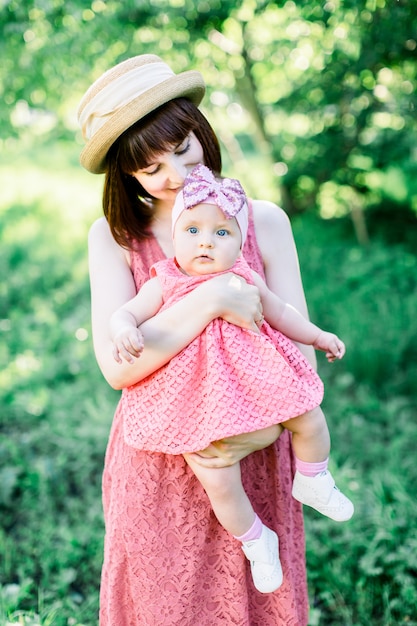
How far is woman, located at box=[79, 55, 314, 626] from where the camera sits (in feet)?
5.60

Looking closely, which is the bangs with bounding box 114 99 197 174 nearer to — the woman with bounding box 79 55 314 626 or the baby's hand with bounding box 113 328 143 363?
the woman with bounding box 79 55 314 626

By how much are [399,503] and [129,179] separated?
192 cm

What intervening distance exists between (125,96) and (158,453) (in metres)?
0.93

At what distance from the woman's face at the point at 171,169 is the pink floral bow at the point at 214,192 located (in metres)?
0.12

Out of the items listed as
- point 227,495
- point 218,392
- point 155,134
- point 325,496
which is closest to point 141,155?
point 155,134

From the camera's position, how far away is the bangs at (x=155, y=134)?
171 cm

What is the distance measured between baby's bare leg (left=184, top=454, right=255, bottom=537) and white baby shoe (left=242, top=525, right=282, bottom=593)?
56 mm

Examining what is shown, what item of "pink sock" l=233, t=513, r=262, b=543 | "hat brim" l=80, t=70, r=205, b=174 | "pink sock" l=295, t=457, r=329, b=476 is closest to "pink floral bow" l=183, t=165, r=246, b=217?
"hat brim" l=80, t=70, r=205, b=174

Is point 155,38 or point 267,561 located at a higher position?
point 155,38

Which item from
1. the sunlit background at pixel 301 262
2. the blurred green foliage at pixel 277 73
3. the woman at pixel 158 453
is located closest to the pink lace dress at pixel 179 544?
the woman at pixel 158 453

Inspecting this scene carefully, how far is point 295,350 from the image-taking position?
1606mm

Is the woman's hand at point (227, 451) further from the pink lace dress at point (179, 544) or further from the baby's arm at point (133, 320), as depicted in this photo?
the baby's arm at point (133, 320)

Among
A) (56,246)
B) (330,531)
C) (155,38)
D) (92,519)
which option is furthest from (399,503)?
(56,246)

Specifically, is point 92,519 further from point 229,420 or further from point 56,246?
point 56,246
